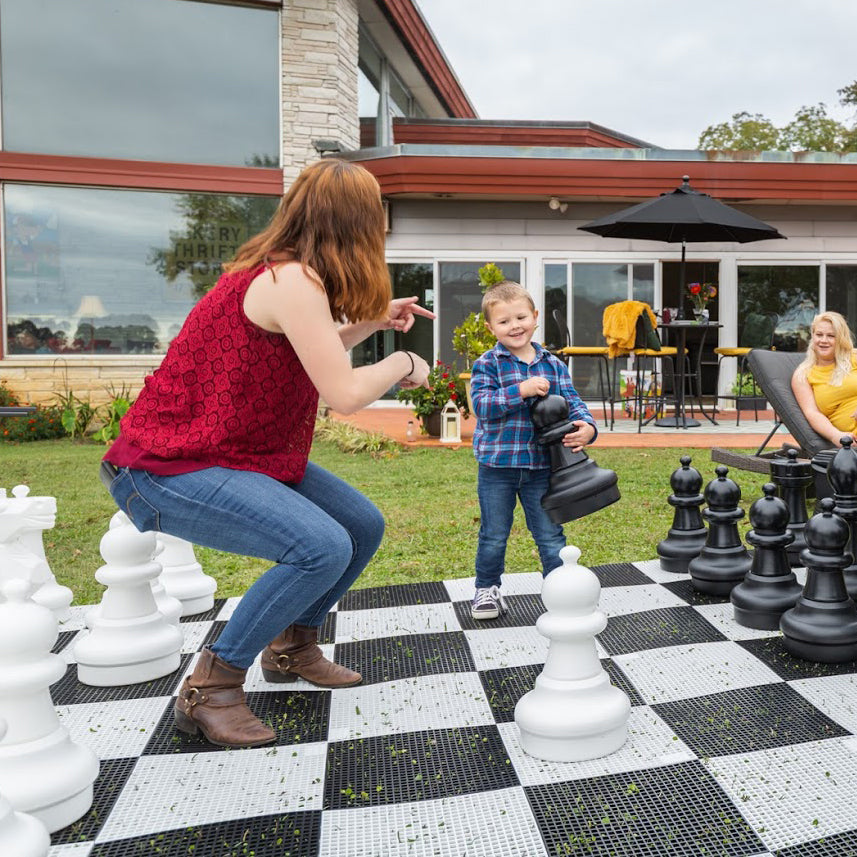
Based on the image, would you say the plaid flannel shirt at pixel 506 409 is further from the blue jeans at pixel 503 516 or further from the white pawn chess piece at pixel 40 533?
the white pawn chess piece at pixel 40 533

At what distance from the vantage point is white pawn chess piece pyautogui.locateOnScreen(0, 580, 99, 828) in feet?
5.11

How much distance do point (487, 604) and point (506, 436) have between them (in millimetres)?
585

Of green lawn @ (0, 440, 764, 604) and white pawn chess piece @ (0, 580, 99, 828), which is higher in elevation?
white pawn chess piece @ (0, 580, 99, 828)

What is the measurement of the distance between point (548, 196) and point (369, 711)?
991 cm

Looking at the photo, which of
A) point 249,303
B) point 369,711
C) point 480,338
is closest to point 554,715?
point 369,711

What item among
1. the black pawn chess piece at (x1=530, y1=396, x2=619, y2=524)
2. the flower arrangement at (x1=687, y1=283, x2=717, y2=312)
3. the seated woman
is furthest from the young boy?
the flower arrangement at (x1=687, y1=283, x2=717, y2=312)

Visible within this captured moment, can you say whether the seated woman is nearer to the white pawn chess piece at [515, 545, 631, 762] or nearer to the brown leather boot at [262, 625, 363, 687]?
the white pawn chess piece at [515, 545, 631, 762]

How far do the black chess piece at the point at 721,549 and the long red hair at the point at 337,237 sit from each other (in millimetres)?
1498

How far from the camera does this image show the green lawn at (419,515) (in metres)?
3.56

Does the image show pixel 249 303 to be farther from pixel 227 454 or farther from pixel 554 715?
pixel 554 715

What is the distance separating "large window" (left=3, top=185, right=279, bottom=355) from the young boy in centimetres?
838

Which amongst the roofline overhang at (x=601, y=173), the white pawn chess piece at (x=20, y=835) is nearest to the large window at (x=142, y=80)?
the roofline overhang at (x=601, y=173)

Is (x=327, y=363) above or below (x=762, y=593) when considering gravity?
above

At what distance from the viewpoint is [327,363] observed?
1911 millimetres
